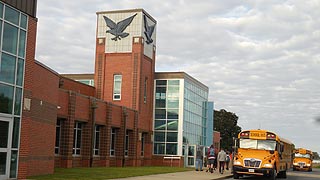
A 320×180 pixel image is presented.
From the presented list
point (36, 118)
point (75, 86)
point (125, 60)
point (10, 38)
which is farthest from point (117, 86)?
point (10, 38)

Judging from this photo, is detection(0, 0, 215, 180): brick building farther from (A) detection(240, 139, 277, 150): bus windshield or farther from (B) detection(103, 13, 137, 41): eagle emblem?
(A) detection(240, 139, 277, 150): bus windshield

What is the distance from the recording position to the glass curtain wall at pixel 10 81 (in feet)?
64.8

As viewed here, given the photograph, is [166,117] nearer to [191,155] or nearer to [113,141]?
[191,155]

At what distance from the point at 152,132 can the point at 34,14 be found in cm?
3115

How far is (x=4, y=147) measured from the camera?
19.9m

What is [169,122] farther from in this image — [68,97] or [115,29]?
[68,97]

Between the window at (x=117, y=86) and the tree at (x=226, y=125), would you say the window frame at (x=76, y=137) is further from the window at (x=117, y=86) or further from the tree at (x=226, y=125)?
the tree at (x=226, y=125)

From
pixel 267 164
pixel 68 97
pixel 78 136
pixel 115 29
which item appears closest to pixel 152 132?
pixel 115 29

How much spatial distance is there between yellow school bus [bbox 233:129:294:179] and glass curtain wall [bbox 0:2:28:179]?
1347 centimetres

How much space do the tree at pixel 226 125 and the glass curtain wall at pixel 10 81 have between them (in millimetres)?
85278

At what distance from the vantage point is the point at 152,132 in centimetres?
5169

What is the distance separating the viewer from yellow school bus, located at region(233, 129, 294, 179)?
93.2 feet

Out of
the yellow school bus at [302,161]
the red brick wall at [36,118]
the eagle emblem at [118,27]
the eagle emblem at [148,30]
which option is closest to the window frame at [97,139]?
the eagle emblem at [118,27]

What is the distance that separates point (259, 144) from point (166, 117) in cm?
2324
